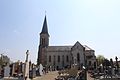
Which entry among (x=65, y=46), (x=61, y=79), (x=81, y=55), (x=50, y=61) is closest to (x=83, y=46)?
(x=81, y=55)

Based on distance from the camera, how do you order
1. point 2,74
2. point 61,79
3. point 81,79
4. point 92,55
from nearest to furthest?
1. point 81,79
2. point 61,79
3. point 2,74
4. point 92,55

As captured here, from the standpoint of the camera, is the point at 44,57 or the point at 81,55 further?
the point at 44,57

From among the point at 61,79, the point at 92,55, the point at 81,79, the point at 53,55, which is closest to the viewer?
the point at 81,79

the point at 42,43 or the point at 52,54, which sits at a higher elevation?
the point at 42,43

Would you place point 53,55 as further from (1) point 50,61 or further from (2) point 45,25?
(2) point 45,25

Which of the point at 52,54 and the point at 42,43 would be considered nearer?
the point at 52,54

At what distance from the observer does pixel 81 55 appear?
6488 centimetres

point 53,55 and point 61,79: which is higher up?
point 53,55

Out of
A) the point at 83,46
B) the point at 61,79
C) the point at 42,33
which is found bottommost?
the point at 61,79

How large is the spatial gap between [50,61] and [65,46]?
27.8 ft

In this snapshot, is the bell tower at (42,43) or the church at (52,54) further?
the bell tower at (42,43)

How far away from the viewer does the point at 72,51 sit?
65.9m

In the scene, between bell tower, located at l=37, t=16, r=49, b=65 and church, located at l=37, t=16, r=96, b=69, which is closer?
church, located at l=37, t=16, r=96, b=69

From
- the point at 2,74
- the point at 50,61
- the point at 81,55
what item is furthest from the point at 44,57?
the point at 2,74
